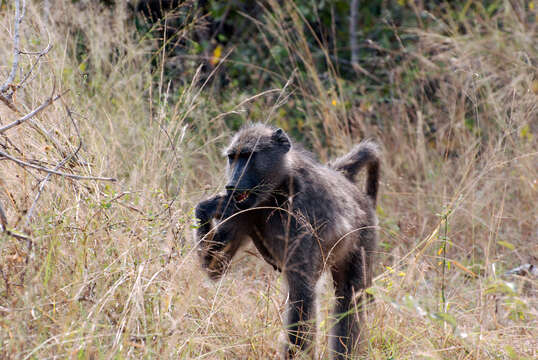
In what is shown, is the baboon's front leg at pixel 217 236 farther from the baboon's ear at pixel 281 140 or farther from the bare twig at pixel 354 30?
the bare twig at pixel 354 30

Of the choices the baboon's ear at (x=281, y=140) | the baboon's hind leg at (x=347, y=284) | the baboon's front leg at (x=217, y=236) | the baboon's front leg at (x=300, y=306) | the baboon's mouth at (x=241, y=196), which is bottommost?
the baboon's hind leg at (x=347, y=284)

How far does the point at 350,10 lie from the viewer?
6.63m

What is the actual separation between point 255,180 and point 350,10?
395 cm

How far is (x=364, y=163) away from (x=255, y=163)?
2.97ft

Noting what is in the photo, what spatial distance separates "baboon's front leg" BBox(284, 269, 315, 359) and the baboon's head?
0.42 metres

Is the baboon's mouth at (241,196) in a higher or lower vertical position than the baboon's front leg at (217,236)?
higher

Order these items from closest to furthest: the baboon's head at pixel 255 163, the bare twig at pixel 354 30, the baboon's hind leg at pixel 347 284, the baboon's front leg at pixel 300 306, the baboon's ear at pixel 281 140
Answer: the baboon's front leg at pixel 300 306 < the baboon's head at pixel 255 163 < the baboon's ear at pixel 281 140 < the baboon's hind leg at pixel 347 284 < the bare twig at pixel 354 30

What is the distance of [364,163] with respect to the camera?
3904mm

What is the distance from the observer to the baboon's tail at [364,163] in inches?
153

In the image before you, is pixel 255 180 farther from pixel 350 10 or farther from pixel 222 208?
pixel 350 10

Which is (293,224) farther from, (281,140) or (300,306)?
(281,140)

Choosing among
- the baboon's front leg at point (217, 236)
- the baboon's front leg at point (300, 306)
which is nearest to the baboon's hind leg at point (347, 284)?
the baboon's front leg at point (300, 306)

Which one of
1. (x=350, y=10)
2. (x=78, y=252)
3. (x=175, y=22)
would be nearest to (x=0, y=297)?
(x=78, y=252)

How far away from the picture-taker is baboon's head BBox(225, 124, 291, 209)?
3.12m
